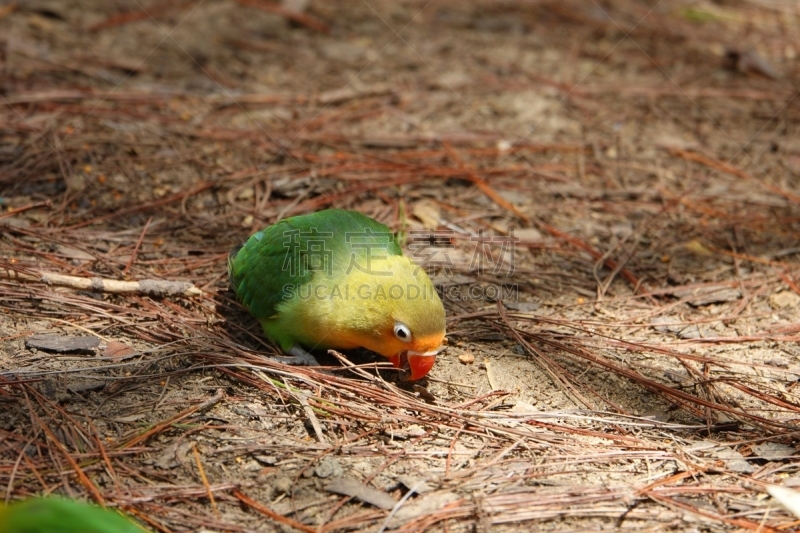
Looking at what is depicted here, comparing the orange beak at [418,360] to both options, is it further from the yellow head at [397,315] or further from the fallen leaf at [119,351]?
the fallen leaf at [119,351]

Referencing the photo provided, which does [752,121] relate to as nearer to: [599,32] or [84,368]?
[599,32]

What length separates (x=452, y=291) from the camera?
4.23 m

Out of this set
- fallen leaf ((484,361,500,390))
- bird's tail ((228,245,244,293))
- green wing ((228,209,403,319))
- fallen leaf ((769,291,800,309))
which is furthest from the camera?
fallen leaf ((769,291,800,309))

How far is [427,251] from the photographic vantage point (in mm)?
4602

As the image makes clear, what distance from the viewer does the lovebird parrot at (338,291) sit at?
10.9 feet

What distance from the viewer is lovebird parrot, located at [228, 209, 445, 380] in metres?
3.32

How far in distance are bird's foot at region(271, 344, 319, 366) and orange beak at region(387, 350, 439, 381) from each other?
47 centimetres

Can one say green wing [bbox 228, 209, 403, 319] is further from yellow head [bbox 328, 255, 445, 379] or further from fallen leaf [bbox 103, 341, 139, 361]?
fallen leaf [bbox 103, 341, 139, 361]

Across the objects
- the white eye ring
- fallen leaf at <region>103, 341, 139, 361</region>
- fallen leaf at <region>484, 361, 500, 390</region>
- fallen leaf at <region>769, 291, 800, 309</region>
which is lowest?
fallen leaf at <region>484, 361, 500, 390</region>

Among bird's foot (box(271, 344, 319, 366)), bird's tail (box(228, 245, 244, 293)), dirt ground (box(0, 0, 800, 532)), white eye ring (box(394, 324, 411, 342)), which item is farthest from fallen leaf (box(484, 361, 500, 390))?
bird's tail (box(228, 245, 244, 293))

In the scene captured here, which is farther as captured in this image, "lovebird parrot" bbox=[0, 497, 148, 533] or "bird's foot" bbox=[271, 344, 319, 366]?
"bird's foot" bbox=[271, 344, 319, 366]

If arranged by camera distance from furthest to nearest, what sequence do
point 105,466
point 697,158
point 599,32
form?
point 599,32, point 697,158, point 105,466

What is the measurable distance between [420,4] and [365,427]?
5578 mm

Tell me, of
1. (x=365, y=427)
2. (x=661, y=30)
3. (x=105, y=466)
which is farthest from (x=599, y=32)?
(x=105, y=466)
